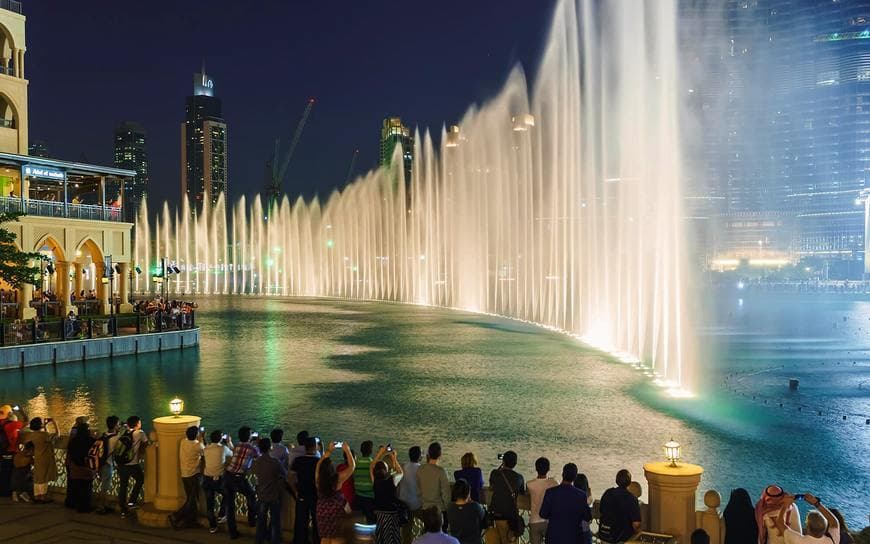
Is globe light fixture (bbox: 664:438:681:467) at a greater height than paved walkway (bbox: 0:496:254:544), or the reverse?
globe light fixture (bbox: 664:438:681:467)

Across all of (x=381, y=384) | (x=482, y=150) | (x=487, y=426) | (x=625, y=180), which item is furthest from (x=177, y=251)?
(x=487, y=426)

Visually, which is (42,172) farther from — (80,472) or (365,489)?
(365,489)

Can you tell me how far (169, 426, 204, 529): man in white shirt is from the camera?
33.8ft

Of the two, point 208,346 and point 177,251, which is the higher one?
point 177,251

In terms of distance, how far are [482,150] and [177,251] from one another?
6594cm

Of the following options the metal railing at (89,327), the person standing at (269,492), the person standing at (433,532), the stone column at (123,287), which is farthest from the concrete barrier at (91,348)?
the person standing at (433,532)

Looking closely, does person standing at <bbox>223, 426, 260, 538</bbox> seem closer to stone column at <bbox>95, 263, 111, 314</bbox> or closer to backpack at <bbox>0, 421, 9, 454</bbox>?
backpack at <bbox>0, 421, 9, 454</bbox>

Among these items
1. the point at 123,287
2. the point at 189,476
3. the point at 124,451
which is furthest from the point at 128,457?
the point at 123,287

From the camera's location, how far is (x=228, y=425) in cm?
2058

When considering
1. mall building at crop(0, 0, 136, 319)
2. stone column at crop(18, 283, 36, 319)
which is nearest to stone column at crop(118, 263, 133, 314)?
mall building at crop(0, 0, 136, 319)

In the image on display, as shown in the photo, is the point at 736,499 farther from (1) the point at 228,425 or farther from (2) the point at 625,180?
(2) the point at 625,180

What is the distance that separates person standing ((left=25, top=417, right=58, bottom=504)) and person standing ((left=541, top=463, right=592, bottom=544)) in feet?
24.7

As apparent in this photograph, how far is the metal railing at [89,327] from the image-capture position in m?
32.2

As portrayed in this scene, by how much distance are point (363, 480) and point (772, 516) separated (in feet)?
14.1
